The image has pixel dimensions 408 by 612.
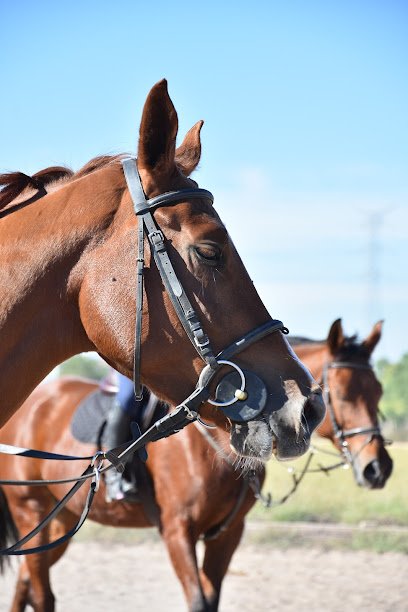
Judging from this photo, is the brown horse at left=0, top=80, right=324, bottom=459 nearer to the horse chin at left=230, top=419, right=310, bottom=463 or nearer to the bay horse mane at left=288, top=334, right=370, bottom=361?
the horse chin at left=230, top=419, right=310, bottom=463

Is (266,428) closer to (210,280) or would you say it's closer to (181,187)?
(210,280)

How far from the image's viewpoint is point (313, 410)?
2.39 m

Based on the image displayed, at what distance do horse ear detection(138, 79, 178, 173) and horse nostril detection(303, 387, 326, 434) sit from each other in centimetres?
86

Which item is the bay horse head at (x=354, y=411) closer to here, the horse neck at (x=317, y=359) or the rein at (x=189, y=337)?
the horse neck at (x=317, y=359)

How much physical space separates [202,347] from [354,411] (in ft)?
14.2

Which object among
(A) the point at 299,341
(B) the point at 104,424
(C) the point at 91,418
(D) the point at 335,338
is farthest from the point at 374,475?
(C) the point at 91,418

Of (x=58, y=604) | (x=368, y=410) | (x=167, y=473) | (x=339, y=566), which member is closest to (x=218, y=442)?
(x=167, y=473)

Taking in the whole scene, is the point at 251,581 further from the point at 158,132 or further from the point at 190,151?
the point at 158,132

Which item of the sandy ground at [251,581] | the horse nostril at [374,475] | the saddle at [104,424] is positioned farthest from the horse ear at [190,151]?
the sandy ground at [251,581]

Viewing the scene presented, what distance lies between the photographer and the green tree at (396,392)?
44.0ft

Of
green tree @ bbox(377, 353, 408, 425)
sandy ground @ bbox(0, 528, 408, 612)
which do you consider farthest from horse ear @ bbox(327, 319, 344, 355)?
green tree @ bbox(377, 353, 408, 425)

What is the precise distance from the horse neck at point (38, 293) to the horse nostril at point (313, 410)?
769 millimetres

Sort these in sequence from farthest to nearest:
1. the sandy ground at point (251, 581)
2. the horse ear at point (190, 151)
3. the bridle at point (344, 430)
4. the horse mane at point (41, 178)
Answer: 1. the sandy ground at point (251, 581)
2. the bridle at point (344, 430)
3. the horse ear at point (190, 151)
4. the horse mane at point (41, 178)

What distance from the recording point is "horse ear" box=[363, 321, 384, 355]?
686 centimetres
